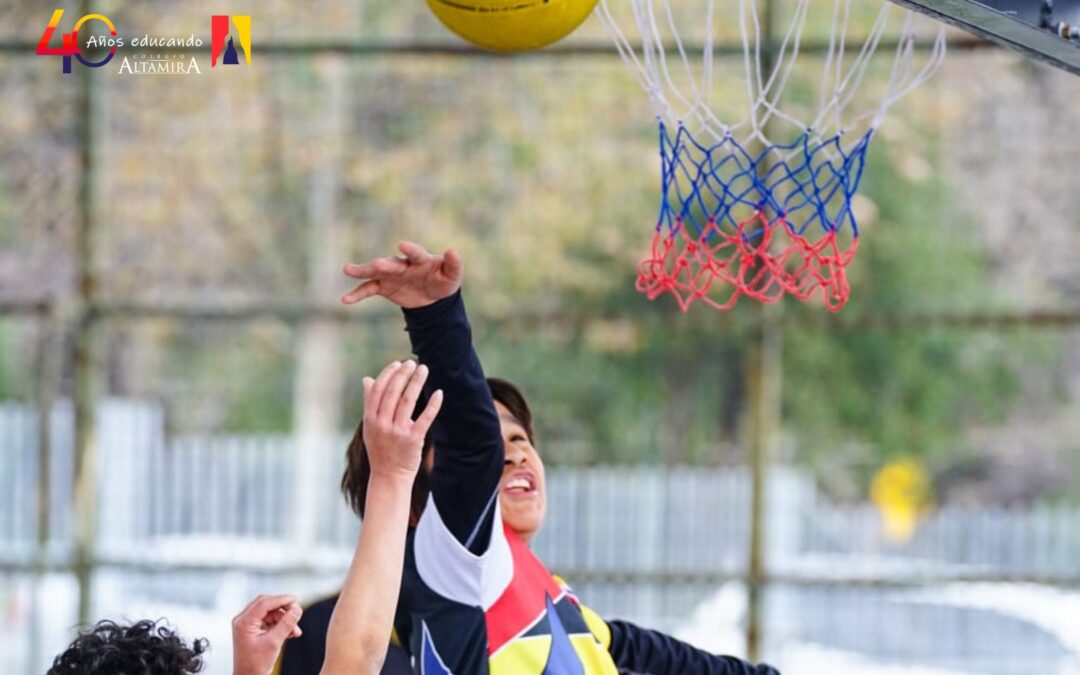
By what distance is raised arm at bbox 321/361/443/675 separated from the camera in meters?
2.63

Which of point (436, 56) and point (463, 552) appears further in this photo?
point (436, 56)

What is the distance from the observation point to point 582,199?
6.67 meters

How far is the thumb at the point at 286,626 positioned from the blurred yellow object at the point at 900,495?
4.30m

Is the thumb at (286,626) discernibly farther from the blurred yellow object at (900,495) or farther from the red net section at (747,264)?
the blurred yellow object at (900,495)

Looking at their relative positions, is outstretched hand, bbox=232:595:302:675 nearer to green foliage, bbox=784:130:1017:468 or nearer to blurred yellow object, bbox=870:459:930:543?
green foliage, bbox=784:130:1017:468

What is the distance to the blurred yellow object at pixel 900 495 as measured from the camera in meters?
6.81

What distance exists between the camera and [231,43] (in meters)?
6.76

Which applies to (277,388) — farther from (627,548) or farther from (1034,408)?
(1034,408)

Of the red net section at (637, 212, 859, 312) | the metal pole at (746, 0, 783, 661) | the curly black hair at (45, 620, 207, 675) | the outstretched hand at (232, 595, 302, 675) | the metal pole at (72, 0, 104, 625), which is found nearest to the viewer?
the curly black hair at (45, 620, 207, 675)

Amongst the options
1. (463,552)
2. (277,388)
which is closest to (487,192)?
(277,388)

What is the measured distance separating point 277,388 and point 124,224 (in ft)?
2.82

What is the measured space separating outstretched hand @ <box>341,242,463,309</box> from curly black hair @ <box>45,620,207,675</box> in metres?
0.71

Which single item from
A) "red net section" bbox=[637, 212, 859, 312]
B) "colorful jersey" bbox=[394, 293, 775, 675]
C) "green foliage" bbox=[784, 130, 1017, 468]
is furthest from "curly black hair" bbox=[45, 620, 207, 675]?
"green foliage" bbox=[784, 130, 1017, 468]

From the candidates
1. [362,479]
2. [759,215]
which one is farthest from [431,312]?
[759,215]
